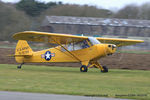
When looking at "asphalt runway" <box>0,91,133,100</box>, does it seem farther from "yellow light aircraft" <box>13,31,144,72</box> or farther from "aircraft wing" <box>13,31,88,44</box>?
"aircraft wing" <box>13,31,88,44</box>

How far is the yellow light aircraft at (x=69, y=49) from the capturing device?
16253mm

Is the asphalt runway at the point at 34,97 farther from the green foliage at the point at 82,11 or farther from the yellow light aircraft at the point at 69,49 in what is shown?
the green foliage at the point at 82,11

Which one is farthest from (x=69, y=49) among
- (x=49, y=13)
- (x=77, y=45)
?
(x=49, y=13)

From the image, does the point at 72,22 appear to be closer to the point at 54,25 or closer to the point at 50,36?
the point at 54,25

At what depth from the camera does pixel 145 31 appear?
4703cm

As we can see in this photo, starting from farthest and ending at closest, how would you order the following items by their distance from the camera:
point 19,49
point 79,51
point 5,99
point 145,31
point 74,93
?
point 145,31, point 19,49, point 79,51, point 74,93, point 5,99

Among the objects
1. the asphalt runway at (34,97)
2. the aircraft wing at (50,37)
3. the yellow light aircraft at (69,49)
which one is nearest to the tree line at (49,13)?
the yellow light aircraft at (69,49)

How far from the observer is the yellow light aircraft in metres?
16.3

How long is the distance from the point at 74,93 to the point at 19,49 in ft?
37.2

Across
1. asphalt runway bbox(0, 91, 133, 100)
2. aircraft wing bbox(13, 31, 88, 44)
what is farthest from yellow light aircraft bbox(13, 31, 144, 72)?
asphalt runway bbox(0, 91, 133, 100)

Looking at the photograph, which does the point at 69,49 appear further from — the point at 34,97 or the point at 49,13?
the point at 49,13

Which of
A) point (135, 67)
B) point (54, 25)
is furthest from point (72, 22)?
point (135, 67)

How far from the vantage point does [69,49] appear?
1791cm

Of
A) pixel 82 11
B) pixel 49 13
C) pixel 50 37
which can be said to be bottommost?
pixel 50 37
